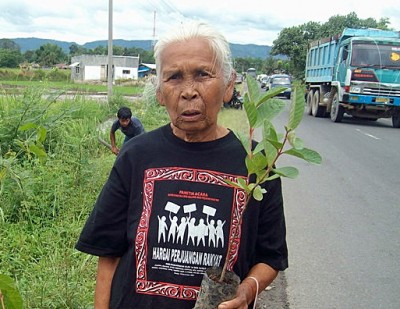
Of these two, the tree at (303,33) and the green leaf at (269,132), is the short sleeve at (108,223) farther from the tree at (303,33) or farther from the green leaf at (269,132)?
the tree at (303,33)

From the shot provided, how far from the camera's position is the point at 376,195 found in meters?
6.85

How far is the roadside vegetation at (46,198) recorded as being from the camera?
10.1 ft

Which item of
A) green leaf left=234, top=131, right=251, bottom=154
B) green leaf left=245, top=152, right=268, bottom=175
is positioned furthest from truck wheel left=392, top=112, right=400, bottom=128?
green leaf left=245, top=152, right=268, bottom=175

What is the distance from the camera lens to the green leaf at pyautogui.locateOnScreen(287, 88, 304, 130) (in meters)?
1.16

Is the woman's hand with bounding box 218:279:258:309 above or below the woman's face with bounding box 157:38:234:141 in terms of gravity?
below

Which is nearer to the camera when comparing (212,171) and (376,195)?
(212,171)

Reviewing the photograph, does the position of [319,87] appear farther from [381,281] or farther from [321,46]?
[381,281]

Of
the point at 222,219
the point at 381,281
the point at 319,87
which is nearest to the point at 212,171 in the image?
the point at 222,219

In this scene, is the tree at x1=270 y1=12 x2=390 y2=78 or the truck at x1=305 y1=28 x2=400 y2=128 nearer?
the truck at x1=305 y1=28 x2=400 y2=128

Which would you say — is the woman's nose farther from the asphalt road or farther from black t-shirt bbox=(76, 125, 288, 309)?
the asphalt road


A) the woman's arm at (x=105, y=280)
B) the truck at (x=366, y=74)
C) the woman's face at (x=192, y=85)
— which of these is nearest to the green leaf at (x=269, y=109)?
the woman's face at (x=192, y=85)

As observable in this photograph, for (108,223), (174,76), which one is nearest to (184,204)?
(108,223)

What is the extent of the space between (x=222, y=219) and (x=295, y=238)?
374 cm

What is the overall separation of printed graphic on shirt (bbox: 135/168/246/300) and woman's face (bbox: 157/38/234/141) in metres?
0.14
